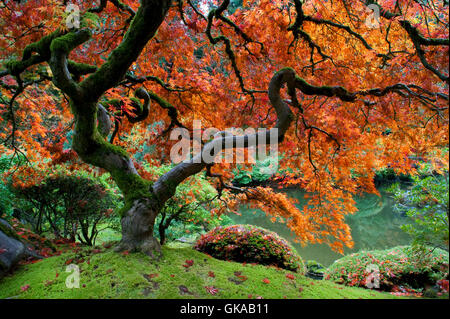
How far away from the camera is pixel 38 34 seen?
3445mm

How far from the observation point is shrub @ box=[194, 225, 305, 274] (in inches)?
132

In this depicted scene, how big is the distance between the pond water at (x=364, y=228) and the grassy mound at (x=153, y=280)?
170 inches

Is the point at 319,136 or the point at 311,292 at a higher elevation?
the point at 319,136

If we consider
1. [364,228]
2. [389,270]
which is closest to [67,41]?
[389,270]

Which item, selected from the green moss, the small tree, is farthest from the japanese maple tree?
the small tree

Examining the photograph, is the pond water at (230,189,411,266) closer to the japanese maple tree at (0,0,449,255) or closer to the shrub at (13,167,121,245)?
the japanese maple tree at (0,0,449,255)

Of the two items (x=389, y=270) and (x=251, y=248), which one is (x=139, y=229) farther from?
(x=389, y=270)

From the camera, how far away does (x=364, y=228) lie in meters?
10.1

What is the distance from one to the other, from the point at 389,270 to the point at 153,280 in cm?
369

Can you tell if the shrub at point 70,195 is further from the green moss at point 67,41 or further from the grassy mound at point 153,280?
the green moss at point 67,41

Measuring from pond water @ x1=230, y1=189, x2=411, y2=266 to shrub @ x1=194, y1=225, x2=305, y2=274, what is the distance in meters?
3.22
